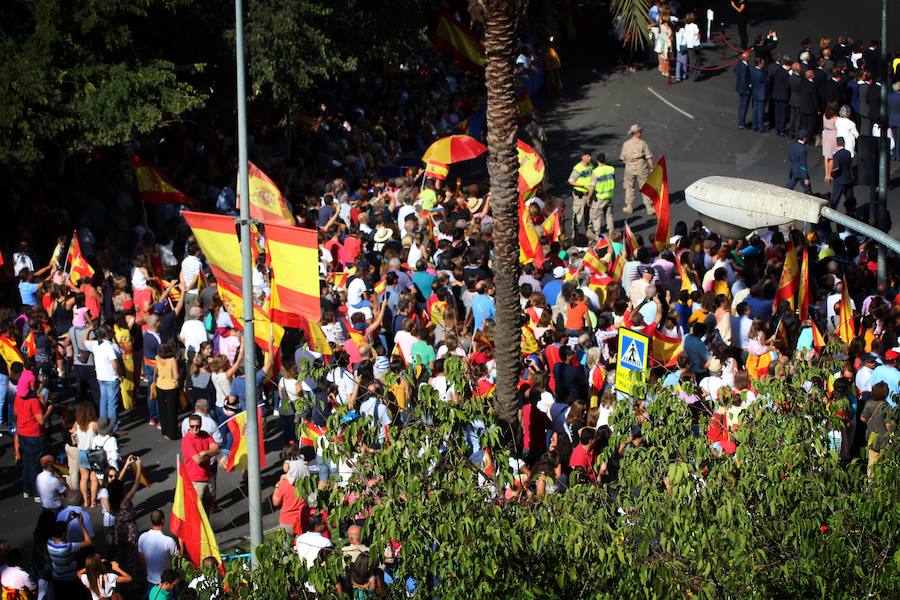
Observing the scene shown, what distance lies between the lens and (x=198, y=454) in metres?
15.4

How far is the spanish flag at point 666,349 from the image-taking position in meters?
16.5

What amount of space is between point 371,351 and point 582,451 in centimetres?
400

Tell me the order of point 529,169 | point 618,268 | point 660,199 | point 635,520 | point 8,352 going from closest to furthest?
1. point 635,520
2. point 8,352
3. point 618,268
4. point 660,199
5. point 529,169

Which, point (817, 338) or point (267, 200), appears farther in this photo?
point (267, 200)

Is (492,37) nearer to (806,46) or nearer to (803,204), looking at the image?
(803,204)

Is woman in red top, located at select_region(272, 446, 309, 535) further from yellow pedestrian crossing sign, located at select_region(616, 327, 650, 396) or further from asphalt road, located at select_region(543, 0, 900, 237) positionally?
asphalt road, located at select_region(543, 0, 900, 237)

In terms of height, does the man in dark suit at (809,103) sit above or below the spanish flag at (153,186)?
above

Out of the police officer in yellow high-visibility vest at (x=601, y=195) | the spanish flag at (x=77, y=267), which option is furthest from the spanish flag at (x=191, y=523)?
the police officer in yellow high-visibility vest at (x=601, y=195)

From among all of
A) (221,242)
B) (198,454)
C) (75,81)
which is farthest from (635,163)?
(221,242)

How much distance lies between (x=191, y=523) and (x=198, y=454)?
2293mm

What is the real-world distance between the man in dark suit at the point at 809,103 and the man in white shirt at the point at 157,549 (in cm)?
1802

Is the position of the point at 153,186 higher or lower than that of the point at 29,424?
higher

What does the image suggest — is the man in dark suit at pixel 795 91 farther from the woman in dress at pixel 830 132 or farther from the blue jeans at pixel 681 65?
the blue jeans at pixel 681 65

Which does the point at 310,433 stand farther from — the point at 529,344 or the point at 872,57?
the point at 872,57
